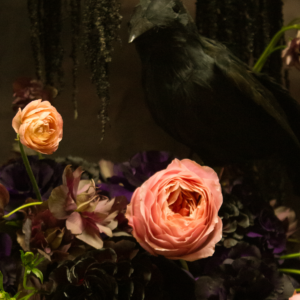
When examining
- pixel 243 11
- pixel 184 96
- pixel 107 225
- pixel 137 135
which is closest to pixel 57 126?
pixel 107 225

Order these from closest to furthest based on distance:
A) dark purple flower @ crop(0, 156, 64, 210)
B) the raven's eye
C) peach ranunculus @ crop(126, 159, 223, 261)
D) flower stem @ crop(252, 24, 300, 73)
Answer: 1. peach ranunculus @ crop(126, 159, 223, 261)
2. dark purple flower @ crop(0, 156, 64, 210)
3. the raven's eye
4. flower stem @ crop(252, 24, 300, 73)

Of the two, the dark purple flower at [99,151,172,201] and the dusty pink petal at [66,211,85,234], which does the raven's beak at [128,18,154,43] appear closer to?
the dark purple flower at [99,151,172,201]

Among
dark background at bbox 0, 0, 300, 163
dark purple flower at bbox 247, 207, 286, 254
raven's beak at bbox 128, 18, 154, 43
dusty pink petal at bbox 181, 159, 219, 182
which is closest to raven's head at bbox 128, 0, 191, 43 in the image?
raven's beak at bbox 128, 18, 154, 43

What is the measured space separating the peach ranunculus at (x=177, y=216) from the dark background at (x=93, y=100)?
0.40m

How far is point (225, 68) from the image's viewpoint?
0.63m

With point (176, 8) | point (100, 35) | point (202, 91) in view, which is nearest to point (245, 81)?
point (202, 91)

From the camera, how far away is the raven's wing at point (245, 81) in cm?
63

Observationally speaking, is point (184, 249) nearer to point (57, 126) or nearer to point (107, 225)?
point (107, 225)

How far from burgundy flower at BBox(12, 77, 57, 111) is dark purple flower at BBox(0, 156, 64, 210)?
0.71 ft

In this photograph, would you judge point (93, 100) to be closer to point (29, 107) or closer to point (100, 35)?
point (100, 35)

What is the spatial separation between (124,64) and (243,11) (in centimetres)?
32

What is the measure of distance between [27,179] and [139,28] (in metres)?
0.33

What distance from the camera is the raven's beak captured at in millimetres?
559

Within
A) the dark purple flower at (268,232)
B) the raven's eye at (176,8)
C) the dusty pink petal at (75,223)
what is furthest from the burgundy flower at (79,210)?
the raven's eye at (176,8)
